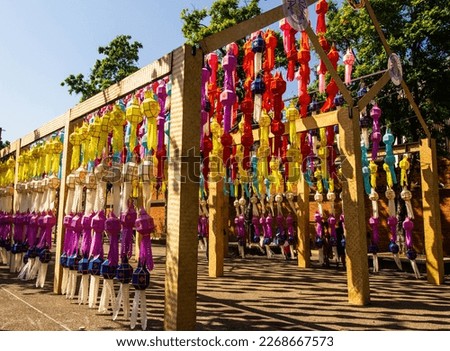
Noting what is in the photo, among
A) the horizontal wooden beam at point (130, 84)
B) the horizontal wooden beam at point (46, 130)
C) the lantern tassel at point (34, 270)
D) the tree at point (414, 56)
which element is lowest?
the lantern tassel at point (34, 270)

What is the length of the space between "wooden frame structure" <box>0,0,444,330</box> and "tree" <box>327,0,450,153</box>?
6.45m

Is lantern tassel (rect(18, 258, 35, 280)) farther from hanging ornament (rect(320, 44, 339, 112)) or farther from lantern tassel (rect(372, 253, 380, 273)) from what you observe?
lantern tassel (rect(372, 253, 380, 273))

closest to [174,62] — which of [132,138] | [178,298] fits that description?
[132,138]

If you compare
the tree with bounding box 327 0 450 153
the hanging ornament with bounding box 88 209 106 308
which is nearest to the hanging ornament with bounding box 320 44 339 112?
the hanging ornament with bounding box 88 209 106 308

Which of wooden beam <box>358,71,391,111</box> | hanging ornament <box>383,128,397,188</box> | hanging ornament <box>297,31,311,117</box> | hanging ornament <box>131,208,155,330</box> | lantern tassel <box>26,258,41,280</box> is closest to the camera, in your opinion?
hanging ornament <box>131,208,155,330</box>

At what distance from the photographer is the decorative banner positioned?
519cm

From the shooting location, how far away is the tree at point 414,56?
1370cm

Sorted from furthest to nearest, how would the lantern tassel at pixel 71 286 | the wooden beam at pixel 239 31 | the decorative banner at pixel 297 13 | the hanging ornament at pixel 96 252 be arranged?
the lantern tassel at pixel 71 286 < the decorative banner at pixel 297 13 < the hanging ornament at pixel 96 252 < the wooden beam at pixel 239 31

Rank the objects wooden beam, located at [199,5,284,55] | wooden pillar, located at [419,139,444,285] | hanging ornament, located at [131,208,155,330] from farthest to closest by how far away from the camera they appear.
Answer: wooden pillar, located at [419,139,444,285], hanging ornament, located at [131,208,155,330], wooden beam, located at [199,5,284,55]

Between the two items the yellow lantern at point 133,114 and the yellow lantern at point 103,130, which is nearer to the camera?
the yellow lantern at point 133,114

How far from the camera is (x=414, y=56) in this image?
561 inches

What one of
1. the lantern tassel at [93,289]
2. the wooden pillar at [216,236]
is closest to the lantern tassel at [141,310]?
the lantern tassel at [93,289]

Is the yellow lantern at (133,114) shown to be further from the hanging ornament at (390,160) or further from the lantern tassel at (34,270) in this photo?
the hanging ornament at (390,160)

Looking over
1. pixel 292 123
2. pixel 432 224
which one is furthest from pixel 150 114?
pixel 432 224
